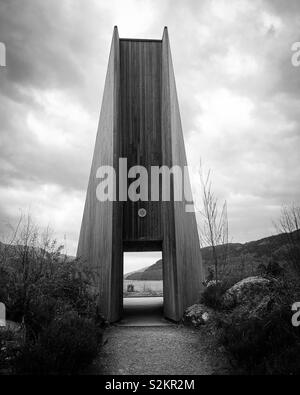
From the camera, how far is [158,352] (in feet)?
17.4

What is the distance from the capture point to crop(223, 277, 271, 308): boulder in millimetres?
6008

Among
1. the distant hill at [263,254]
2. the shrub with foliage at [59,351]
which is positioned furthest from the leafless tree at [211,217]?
the shrub with foliage at [59,351]

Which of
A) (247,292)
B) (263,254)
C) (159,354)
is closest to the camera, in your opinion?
(159,354)

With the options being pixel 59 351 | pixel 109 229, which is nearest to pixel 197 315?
pixel 109 229

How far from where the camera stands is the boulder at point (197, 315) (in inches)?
266

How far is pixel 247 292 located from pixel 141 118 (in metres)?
6.17

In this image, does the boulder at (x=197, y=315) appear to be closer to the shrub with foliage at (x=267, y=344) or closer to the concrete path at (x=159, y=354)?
the concrete path at (x=159, y=354)

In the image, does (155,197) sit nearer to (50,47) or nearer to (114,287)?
(114,287)

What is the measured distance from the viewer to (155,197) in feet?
29.6

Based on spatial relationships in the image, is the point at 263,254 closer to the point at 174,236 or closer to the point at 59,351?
the point at 174,236

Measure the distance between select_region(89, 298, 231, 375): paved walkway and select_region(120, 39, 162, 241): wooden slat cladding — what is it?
2.77m

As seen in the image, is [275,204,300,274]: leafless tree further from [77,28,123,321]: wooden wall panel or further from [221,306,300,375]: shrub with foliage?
[77,28,123,321]: wooden wall panel

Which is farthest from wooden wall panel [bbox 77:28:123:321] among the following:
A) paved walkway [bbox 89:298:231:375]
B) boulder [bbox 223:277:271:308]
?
boulder [bbox 223:277:271:308]
